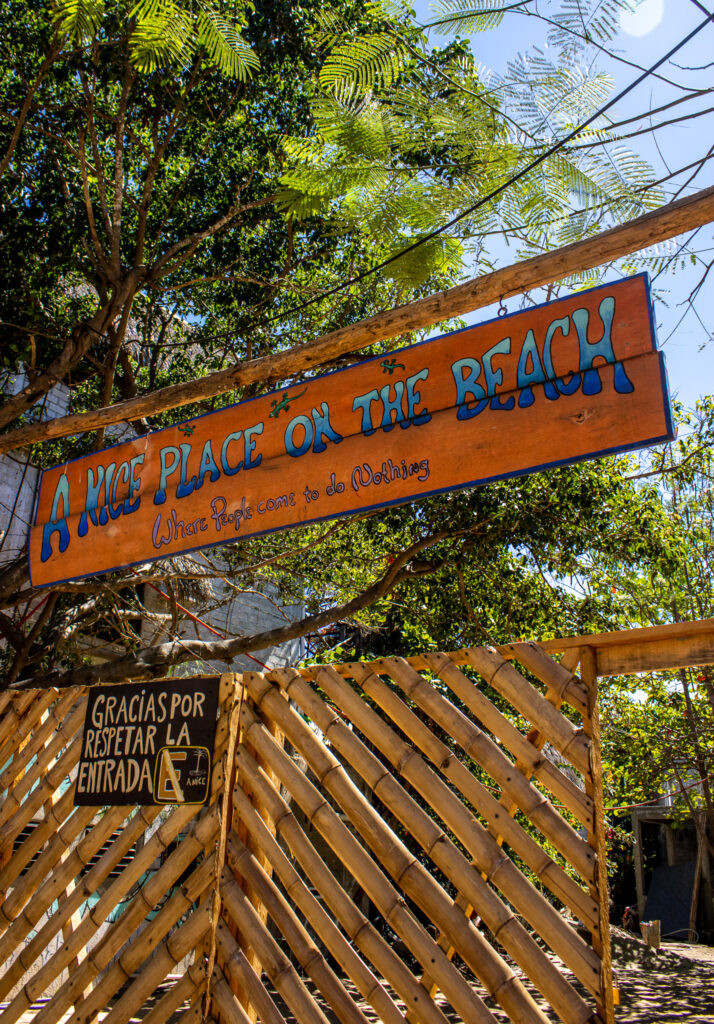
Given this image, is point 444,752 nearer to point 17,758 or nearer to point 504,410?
point 504,410

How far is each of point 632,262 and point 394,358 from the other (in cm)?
132

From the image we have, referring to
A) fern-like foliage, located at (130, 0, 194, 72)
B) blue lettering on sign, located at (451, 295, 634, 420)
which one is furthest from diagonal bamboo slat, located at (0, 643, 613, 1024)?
fern-like foliage, located at (130, 0, 194, 72)

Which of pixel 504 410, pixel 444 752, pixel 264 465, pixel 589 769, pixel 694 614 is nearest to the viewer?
pixel 589 769

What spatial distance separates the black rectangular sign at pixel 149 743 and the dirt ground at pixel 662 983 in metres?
7.68

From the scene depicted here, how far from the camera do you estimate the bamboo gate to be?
238cm

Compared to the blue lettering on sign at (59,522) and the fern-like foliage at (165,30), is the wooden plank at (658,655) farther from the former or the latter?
the fern-like foliage at (165,30)

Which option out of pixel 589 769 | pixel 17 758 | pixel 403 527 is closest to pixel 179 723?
pixel 17 758

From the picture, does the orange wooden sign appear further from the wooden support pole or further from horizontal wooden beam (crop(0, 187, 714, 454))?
the wooden support pole

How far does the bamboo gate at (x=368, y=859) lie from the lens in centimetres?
238

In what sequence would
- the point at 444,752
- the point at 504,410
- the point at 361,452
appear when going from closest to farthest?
1. the point at 444,752
2. the point at 504,410
3. the point at 361,452

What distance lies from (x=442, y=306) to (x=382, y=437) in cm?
60

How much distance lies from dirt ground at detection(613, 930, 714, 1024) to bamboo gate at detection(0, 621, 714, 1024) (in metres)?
7.47

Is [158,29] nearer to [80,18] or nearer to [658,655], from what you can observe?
[80,18]

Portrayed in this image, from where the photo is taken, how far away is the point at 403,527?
7965mm
